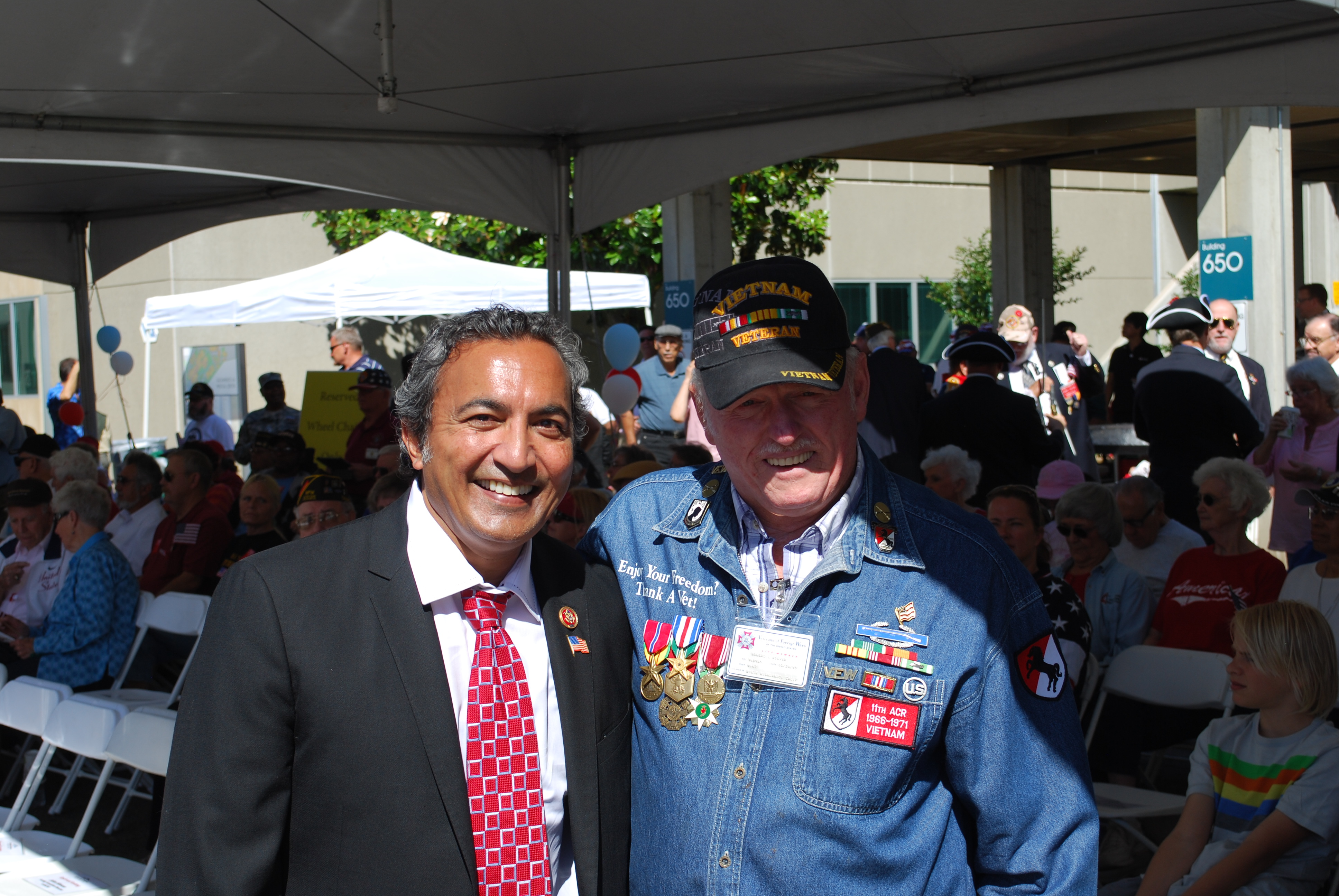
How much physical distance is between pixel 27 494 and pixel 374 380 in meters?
2.19

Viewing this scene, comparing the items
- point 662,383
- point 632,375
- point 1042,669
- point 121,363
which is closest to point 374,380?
point 632,375

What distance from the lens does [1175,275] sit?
1969cm

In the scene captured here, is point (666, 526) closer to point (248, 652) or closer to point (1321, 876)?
point (248, 652)

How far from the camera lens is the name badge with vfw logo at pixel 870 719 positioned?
4.86 ft

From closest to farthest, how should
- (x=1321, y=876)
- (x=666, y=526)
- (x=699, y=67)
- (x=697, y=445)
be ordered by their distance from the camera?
1. (x=666, y=526)
2. (x=1321, y=876)
3. (x=699, y=67)
4. (x=697, y=445)

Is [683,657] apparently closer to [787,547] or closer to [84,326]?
[787,547]

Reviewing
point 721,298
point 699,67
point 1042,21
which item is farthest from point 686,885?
point 699,67

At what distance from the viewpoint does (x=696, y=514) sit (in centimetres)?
173

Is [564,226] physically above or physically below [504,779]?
above

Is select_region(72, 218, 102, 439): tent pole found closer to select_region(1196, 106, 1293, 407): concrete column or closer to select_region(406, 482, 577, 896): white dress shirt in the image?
select_region(1196, 106, 1293, 407): concrete column

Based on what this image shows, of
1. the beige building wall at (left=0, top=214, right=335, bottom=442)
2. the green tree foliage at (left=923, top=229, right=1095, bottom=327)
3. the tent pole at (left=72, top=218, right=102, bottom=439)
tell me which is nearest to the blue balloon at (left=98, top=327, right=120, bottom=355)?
the tent pole at (left=72, top=218, right=102, bottom=439)

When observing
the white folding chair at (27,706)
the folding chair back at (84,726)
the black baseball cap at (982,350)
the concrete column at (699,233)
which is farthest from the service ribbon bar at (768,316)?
the concrete column at (699,233)

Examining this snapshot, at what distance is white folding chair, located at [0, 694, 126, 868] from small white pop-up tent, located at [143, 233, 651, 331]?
24.7ft

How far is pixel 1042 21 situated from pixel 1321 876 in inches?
115
